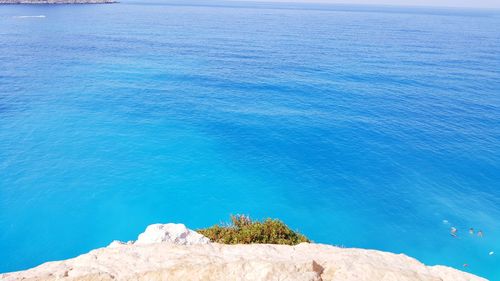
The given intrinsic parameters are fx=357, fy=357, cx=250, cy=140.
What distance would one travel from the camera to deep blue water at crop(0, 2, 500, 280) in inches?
1278

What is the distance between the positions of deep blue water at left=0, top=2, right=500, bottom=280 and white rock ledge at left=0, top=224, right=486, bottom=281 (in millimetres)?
17619

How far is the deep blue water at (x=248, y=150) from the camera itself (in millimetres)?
32469

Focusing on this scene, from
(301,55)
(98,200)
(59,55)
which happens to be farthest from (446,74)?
(59,55)

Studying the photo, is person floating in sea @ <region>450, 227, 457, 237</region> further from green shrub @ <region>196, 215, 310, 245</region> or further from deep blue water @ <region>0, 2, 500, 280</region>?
green shrub @ <region>196, 215, 310, 245</region>

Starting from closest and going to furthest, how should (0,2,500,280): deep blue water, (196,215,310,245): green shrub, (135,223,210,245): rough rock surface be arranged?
(135,223,210,245): rough rock surface, (196,215,310,245): green shrub, (0,2,500,280): deep blue water

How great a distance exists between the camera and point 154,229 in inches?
727

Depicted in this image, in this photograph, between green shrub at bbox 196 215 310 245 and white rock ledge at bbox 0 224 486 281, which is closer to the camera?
white rock ledge at bbox 0 224 486 281

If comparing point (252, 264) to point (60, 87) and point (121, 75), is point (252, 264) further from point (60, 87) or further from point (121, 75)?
point (121, 75)

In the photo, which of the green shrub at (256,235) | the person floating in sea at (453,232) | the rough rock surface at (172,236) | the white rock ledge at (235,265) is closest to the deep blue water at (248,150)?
the person floating in sea at (453,232)

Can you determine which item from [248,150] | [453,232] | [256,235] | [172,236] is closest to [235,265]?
[172,236]

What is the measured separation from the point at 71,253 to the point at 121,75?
148ft

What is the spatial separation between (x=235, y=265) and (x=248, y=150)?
32531mm

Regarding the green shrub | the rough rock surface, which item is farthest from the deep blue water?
the rough rock surface

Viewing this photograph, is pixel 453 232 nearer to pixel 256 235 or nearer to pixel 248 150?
pixel 256 235
